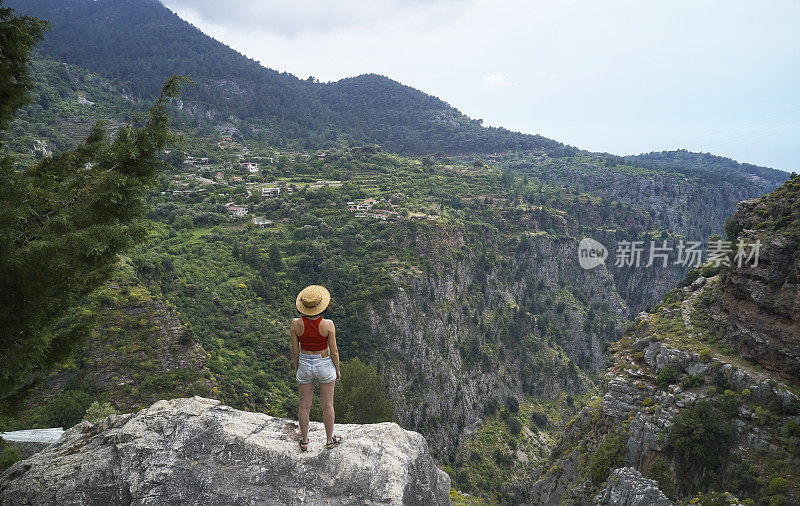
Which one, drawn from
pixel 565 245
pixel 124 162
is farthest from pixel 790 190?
pixel 565 245

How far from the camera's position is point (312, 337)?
7441mm

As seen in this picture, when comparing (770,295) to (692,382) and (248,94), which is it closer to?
(692,382)

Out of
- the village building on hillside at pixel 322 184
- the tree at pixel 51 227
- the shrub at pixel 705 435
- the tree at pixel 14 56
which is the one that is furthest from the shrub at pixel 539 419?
the tree at pixel 14 56

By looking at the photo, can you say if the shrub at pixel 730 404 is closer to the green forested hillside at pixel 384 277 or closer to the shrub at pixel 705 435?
the shrub at pixel 705 435

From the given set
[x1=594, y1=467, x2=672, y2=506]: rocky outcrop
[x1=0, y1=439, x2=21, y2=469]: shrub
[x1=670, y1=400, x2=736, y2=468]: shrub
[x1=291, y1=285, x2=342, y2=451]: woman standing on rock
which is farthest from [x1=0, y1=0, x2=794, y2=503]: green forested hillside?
[x1=670, y1=400, x2=736, y2=468]: shrub

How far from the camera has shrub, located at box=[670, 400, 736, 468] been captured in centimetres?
1998

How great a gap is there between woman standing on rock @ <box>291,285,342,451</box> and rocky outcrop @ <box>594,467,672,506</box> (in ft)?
58.1

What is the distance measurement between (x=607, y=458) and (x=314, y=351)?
76.3ft

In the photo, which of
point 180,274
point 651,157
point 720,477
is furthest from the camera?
point 651,157

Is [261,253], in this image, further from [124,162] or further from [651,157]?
[651,157]

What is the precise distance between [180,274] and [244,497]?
127 ft

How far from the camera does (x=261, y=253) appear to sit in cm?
5041

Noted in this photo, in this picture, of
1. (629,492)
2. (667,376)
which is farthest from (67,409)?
(667,376)

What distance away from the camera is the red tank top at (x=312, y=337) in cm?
740
